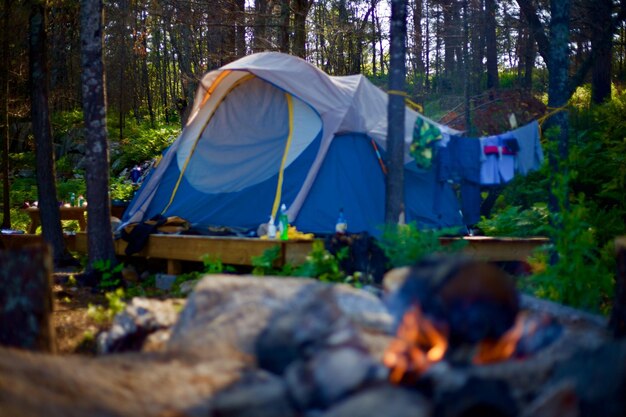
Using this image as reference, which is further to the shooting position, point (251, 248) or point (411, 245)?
point (251, 248)

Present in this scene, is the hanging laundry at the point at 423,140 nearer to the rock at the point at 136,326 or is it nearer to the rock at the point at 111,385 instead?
the rock at the point at 136,326

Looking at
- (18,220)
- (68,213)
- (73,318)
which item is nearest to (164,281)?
→ (73,318)

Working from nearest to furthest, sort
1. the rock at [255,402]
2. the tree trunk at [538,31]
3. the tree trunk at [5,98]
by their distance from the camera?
1. the rock at [255,402]
2. the tree trunk at [5,98]
3. the tree trunk at [538,31]

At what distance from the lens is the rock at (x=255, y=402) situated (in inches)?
118

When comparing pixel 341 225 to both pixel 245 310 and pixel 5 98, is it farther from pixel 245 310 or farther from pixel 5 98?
pixel 5 98

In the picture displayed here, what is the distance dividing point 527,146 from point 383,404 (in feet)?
21.2

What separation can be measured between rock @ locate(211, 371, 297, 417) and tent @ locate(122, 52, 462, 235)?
548 cm

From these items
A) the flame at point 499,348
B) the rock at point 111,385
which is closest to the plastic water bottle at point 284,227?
the rock at point 111,385

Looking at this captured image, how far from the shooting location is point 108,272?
8.24 meters

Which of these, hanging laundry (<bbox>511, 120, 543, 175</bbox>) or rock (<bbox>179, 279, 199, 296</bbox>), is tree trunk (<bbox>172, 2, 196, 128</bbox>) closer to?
rock (<bbox>179, 279, 199, 296</bbox>)

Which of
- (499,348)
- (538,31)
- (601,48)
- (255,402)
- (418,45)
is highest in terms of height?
(418,45)

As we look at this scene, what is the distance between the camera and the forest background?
719 cm

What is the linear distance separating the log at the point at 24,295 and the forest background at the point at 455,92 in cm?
353

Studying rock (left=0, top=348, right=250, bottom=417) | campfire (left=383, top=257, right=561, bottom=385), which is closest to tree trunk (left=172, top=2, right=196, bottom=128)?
rock (left=0, top=348, right=250, bottom=417)
